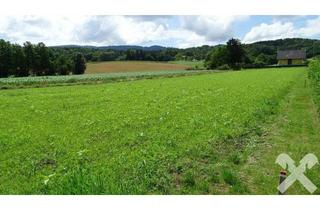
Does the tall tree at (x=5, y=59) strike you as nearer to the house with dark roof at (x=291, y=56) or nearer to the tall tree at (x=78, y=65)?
the tall tree at (x=78, y=65)

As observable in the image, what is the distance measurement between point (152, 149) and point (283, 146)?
13.4 feet

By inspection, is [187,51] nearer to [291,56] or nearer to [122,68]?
[291,56]

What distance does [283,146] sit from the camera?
11.5 m

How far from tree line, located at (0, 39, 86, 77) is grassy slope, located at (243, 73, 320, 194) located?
78.8 metres

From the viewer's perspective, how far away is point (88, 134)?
43.2 ft

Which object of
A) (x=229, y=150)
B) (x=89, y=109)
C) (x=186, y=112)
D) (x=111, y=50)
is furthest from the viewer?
(x=111, y=50)

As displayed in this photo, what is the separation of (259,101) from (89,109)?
9.47 meters

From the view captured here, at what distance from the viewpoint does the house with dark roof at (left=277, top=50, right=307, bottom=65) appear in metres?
127

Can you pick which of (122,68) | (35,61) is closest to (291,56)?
(122,68)

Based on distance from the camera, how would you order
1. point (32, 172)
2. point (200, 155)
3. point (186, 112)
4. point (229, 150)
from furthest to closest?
point (186, 112)
point (229, 150)
point (200, 155)
point (32, 172)

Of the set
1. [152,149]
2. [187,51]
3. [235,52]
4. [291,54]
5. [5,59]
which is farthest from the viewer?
[187,51]

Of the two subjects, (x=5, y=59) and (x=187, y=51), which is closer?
(x=5, y=59)

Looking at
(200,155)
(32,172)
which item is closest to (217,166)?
(200,155)
